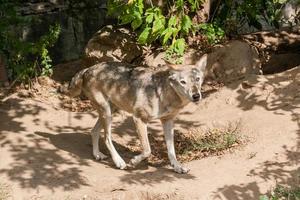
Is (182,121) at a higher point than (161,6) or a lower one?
lower

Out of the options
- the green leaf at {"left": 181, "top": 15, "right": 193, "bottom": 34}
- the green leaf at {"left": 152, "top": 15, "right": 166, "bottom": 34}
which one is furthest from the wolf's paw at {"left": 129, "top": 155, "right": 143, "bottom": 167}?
the green leaf at {"left": 181, "top": 15, "right": 193, "bottom": 34}

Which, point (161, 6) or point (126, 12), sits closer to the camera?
point (126, 12)

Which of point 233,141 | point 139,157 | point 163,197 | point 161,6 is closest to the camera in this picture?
point 163,197

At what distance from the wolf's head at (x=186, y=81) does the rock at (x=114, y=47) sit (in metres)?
2.91

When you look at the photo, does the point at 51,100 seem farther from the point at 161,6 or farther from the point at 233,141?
the point at 233,141

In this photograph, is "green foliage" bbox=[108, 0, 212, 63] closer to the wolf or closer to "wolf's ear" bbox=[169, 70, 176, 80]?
the wolf

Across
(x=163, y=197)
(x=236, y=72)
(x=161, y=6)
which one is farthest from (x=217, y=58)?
(x=163, y=197)

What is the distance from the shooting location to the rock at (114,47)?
35.1 ft

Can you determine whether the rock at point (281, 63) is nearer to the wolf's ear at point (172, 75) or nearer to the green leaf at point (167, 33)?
the green leaf at point (167, 33)

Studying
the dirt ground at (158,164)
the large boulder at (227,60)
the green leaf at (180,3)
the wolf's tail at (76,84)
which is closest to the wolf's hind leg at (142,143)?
the dirt ground at (158,164)

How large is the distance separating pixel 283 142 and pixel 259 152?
37cm

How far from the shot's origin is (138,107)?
26.0 feet

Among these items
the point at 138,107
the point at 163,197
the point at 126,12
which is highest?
the point at 126,12

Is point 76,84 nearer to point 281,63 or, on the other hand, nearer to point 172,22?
point 172,22
